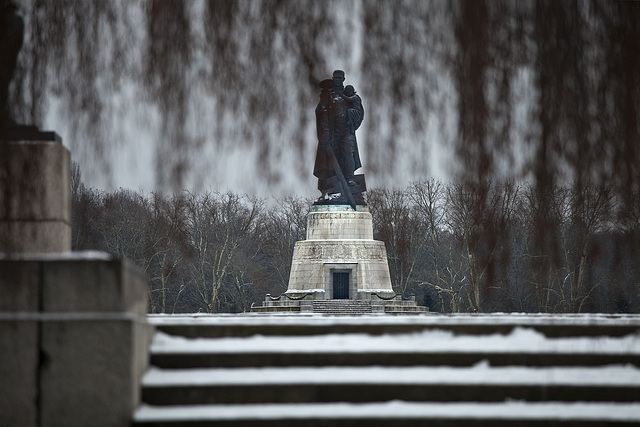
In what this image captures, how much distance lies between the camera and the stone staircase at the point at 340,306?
30.0m

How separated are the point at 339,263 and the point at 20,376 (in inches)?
1028

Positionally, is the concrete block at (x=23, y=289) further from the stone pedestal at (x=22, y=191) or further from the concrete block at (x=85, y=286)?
the stone pedestal at (x=22, y=191)

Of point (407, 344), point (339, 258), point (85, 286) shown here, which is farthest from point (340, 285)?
point (85, 286)

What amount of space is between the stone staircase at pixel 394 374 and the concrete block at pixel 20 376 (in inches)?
26.4

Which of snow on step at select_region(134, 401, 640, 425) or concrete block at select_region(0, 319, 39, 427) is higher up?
concrete block at select_region(0, 319, 39, 427)

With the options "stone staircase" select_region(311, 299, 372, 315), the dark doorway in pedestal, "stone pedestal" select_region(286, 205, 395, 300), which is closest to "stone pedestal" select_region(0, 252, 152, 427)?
"stone staircase" select_region(311, 299, 372, 315)

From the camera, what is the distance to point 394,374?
5668 mm

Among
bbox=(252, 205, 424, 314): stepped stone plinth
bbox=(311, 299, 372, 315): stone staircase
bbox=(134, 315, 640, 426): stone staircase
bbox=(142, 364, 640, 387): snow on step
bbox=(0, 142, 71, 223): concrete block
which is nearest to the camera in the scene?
bbox=(0, 142, 71, 223): concrete block

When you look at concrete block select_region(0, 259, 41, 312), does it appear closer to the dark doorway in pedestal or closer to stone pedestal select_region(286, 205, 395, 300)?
stone pedestal select_region(286, 205, 395, 300)

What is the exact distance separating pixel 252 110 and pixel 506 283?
1.65m

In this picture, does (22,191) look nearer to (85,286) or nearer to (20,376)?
(85,286)

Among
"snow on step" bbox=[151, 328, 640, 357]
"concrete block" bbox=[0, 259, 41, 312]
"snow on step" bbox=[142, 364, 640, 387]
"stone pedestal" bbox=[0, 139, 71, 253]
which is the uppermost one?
"stone pedestal" bbox=[0, 139, 71, 253]

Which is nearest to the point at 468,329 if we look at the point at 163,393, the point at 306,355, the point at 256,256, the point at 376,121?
the point at 306,355

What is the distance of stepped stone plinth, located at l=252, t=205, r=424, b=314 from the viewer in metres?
30.9
